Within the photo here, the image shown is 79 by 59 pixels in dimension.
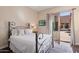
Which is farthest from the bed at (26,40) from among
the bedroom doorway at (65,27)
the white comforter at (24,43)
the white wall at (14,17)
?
the bedroom doorway at (65,27)

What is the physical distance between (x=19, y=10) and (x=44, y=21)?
54 centimetres

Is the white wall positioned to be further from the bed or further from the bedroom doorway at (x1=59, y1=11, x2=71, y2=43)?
the bedroom doorway at (x1=59, y1=11, x2=71, y2=43)

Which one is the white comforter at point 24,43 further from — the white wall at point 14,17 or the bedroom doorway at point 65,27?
the bedroom doorway at point 65,27

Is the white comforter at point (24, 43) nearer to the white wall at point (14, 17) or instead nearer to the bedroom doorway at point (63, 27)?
the white wall at point (14, 17)

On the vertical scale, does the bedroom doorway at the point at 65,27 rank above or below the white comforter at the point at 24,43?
above

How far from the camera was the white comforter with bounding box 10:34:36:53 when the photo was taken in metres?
2.01

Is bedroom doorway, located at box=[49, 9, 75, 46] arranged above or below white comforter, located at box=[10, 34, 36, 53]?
above

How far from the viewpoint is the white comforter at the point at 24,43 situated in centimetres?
201

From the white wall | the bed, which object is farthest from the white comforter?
the white wall

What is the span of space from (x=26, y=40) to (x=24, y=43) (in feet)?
0.24

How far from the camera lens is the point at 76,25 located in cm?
201

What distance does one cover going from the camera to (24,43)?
2023mm
